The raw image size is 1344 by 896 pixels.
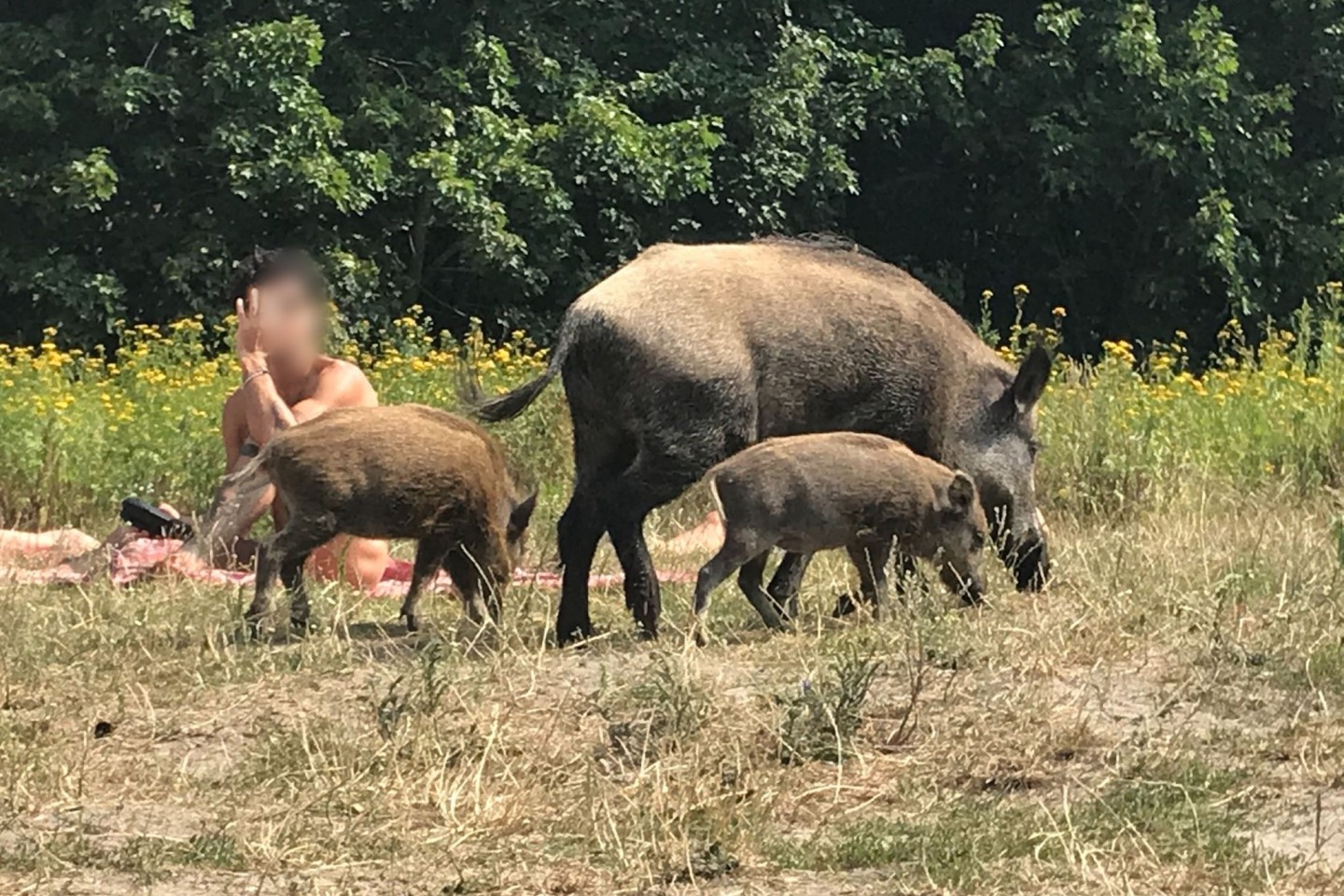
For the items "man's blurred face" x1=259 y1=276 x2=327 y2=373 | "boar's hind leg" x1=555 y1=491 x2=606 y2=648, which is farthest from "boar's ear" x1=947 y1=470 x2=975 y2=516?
"man's blurred face" x1=259 y1=276 x2=327 y2=373

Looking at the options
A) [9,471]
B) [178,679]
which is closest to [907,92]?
[9,471]

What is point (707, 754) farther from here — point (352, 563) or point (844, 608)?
point (352, 563)

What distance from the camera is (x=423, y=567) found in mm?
7047

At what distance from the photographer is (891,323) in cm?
740

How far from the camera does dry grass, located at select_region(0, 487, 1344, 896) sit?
4.46 metres

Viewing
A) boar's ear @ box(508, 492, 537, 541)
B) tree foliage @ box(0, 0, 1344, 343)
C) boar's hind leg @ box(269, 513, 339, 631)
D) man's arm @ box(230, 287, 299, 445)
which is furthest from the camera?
tree foliage @ box(0, 0, 1344, 343)

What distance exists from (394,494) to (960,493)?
1945 millimetres

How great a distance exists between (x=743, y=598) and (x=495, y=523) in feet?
3.73

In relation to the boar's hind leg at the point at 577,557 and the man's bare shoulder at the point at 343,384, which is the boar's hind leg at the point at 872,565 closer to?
the boar's hind leg at the point at 577,557

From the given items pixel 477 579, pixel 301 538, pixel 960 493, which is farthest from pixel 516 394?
pixel 960 493

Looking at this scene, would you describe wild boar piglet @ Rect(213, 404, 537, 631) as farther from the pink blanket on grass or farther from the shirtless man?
the shirtless man

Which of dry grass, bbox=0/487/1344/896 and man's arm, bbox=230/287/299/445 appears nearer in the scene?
dry grass, bbox=0/487/1344/896

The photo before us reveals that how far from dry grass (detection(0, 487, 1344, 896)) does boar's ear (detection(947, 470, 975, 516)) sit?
0.40 metres

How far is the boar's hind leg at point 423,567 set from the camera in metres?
7.00
